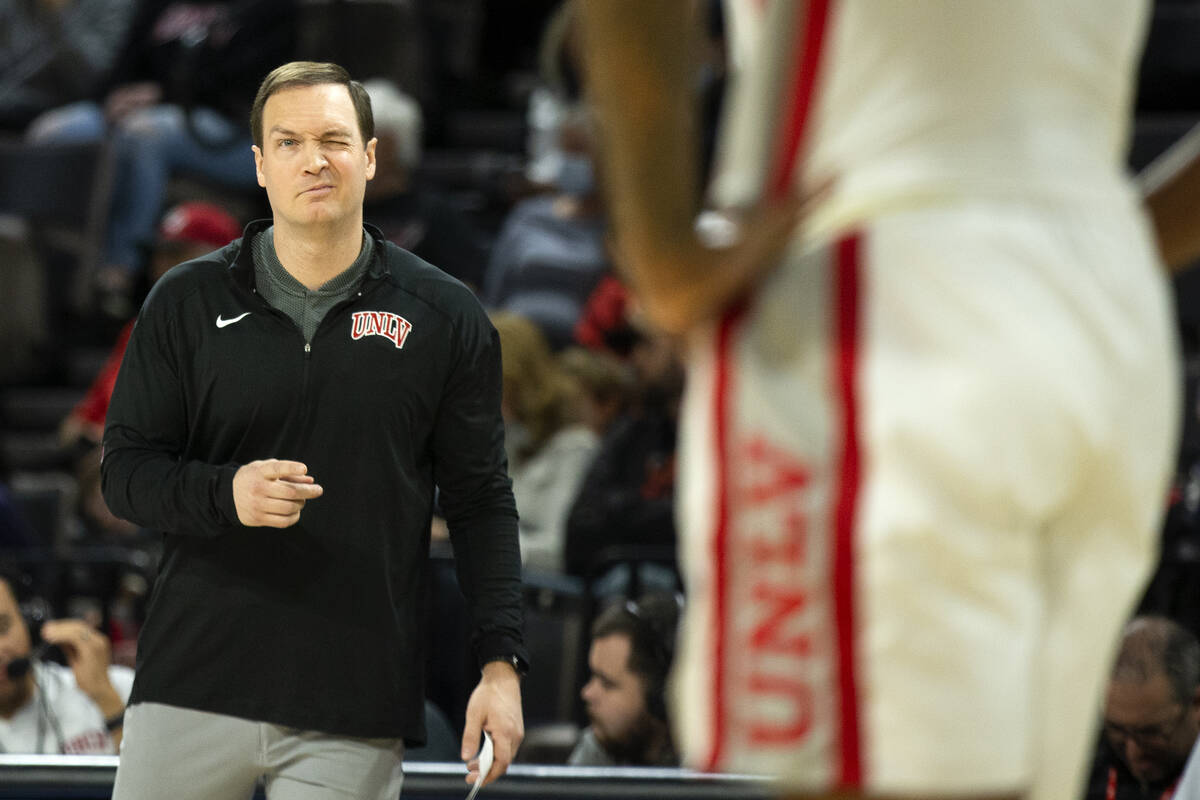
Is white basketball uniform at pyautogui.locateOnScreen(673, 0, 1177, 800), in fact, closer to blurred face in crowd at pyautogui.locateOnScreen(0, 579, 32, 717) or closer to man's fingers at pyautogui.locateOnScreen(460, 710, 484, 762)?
man's fingers at pyautogui.locateOnScreen(460, 710, 484, 762)

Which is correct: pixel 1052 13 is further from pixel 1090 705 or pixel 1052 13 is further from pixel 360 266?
pixel 360 266

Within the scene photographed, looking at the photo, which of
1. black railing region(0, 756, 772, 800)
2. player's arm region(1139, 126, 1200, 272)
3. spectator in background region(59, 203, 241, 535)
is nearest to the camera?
player's arm region(1139, 126, 1200, 272)

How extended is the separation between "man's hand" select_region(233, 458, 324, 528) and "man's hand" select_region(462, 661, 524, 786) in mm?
435

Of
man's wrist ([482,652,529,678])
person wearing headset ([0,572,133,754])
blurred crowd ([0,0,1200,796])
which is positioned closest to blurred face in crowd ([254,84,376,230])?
man's wrist ([482,652,529,678])

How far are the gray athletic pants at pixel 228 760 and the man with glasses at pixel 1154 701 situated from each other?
217cm

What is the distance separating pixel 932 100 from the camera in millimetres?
1346

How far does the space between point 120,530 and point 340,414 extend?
4.54 metres

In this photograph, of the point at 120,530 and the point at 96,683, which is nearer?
the point at 96,683

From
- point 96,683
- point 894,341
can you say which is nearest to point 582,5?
point 894,341

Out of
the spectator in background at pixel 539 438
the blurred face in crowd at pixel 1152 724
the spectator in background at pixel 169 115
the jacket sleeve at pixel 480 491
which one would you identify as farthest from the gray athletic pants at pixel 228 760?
the spectator in background at pixel 169 115

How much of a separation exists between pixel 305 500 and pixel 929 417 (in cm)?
141

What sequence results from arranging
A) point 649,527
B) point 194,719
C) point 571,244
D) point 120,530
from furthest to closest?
point 571,244
point 120,530
point 649,527
point 194,719

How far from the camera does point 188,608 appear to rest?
8.54 ft

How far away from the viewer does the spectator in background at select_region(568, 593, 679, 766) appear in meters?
4.41
